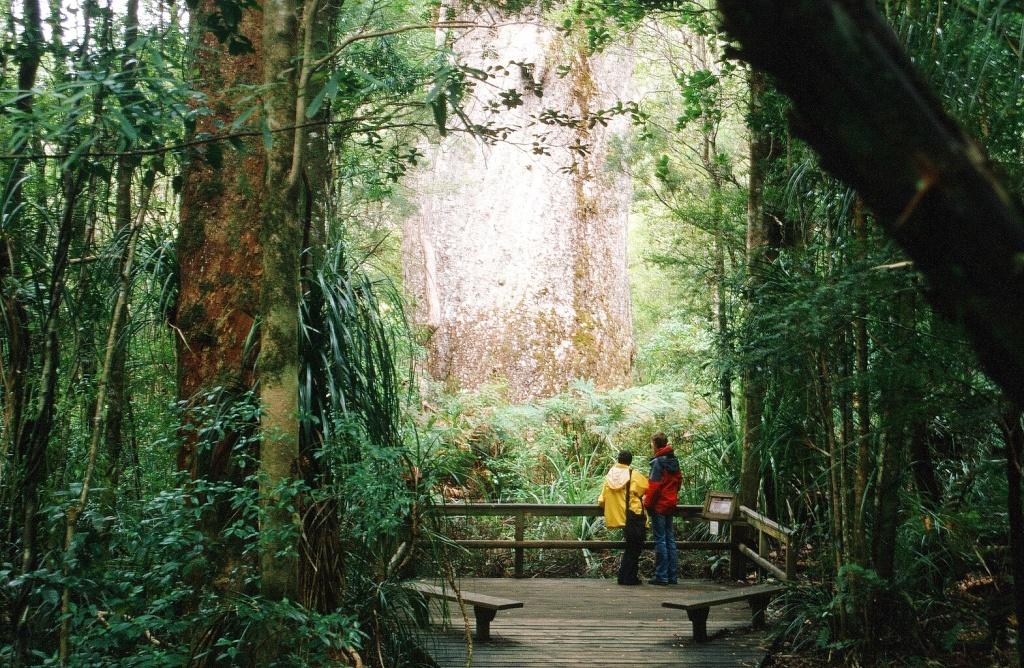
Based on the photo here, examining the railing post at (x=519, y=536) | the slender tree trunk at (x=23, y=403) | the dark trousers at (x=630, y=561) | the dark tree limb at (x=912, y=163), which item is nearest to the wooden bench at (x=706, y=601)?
the dark trousers at (x=630, y=561)

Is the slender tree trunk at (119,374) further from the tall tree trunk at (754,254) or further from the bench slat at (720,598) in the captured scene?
the tall tree trunk at (754,254)

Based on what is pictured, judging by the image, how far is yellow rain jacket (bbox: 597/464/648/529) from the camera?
877cm

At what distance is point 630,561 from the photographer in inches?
349

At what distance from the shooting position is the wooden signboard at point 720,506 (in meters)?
8.71

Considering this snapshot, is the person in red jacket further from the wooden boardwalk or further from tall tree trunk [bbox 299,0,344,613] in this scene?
tall tree trunk [bbox 299,0,344,613]

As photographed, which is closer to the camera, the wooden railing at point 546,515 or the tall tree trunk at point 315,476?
the tall tree trunk at point 315,476

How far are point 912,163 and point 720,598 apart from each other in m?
6.08

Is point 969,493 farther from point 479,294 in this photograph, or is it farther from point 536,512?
point 479,294

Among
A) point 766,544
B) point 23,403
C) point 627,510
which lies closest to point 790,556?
point 766,544

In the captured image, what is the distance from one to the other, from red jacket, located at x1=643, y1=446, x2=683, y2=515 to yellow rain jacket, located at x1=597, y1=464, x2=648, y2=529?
102mm

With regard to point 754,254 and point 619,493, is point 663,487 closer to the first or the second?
point 619,493

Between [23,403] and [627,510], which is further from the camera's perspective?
[627,510]

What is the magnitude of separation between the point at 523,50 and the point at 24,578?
12.1 meters

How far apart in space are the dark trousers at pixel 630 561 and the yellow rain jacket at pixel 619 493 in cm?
16
